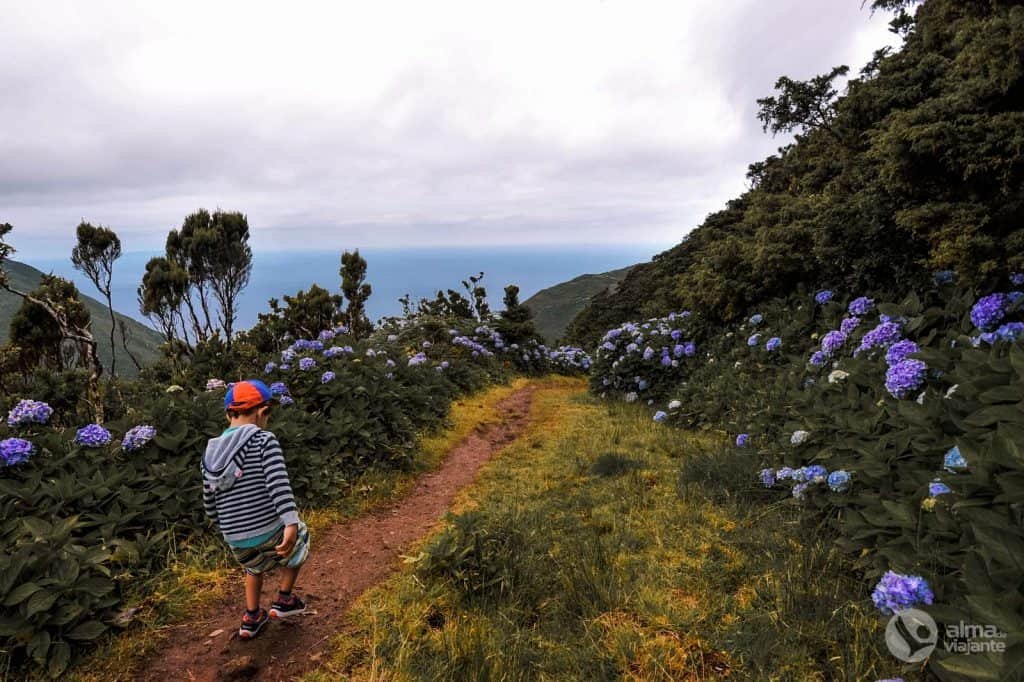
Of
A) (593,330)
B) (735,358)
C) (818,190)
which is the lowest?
(593,330)

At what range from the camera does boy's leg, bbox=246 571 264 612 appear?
3.24 metres

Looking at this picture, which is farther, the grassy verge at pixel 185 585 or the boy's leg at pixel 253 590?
the boy's leg at pixel 253 590

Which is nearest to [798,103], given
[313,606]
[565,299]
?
[313,606]

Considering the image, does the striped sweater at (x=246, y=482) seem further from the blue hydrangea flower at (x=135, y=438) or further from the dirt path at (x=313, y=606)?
the blue hydrangea flower at (x=135, y=438)

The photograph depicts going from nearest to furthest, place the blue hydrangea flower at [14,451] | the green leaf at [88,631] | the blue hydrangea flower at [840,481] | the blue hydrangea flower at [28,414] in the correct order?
the green leaf at [88,631] → the blue hydrangea flower at [840,481] → the blue hydrangea flower at [14,451] → the blue hydrangea flower at [28,414]

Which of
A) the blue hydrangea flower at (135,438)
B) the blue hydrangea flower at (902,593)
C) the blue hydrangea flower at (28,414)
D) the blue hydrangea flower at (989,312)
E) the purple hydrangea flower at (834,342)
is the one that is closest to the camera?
the blue hydrangea flower at (902,593)

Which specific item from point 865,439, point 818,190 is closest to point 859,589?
point 865,439

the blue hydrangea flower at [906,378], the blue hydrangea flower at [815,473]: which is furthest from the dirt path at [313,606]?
the blue hydrangea flower at [906,378]

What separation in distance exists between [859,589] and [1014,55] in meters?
4.81

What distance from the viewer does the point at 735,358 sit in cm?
839

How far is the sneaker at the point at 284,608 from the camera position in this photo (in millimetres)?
3439

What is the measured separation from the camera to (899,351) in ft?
14.3

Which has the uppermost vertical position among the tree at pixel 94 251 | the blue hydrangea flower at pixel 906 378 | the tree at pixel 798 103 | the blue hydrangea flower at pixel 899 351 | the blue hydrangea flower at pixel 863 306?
the tree at pixel 798 103

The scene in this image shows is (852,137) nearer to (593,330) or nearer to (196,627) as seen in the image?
(196,627)
